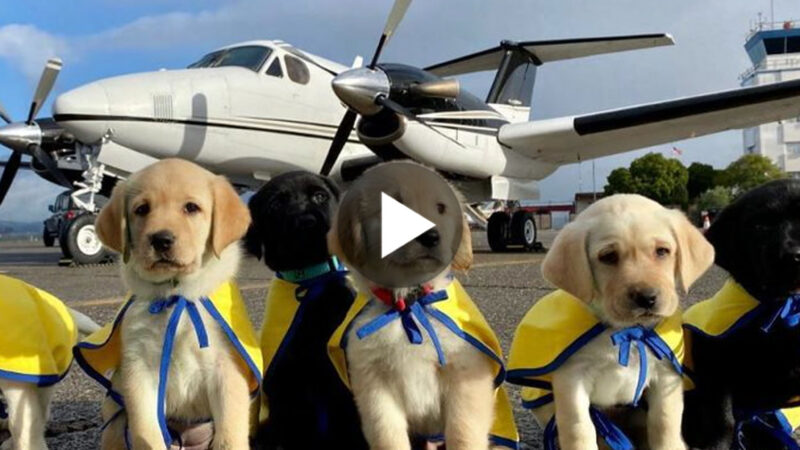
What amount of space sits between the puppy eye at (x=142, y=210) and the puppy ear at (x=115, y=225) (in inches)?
1.7

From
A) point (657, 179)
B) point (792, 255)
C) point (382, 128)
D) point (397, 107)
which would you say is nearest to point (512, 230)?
point (382, 128)

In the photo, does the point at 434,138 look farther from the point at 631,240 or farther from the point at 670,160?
the point at 670,160

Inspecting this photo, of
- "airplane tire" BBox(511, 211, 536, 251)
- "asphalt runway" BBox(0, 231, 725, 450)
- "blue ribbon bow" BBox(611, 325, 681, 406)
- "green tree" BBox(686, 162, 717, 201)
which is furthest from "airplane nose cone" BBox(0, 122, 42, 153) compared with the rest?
"green tree" BBox(686, 162, 717, 201)

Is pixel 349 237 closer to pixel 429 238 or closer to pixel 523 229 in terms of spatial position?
pixel 429 238

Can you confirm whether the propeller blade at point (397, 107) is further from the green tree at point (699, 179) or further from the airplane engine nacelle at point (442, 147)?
the green tree at point (699, 179)

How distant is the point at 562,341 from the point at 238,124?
32.6ft

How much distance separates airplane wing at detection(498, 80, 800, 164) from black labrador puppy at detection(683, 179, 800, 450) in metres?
10.4

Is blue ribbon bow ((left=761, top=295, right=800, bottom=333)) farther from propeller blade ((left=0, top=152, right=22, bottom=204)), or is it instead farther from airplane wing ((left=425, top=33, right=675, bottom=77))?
airplane wing ((left=425, top=33, right=675, bottom=77))

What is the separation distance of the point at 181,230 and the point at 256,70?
10.0 metres

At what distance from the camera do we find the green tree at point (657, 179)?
2222 inches

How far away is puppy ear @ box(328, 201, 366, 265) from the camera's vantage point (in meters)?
1.91

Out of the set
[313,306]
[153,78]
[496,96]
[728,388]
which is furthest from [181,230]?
[496,96]

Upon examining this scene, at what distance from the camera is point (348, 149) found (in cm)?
1361

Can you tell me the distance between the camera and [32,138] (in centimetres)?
1247
